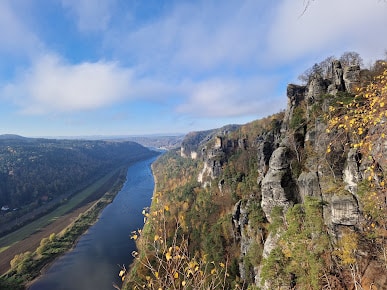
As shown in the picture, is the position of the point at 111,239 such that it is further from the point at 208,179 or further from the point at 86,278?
the point at 208,179

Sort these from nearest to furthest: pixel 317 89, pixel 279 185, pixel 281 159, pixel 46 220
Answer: pixel 279 185 < pixel 281 159 < pixel 317 89 < pixel 46 220

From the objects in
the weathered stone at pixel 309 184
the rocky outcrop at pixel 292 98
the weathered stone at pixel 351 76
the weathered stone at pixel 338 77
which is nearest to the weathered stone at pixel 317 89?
the weathered stone at pixel 338 77

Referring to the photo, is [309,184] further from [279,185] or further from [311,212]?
[311,212]

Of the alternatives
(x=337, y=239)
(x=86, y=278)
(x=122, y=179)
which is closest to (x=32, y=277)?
(x=86, y=278)

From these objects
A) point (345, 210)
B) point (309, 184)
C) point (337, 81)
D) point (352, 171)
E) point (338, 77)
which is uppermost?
point (338, 77)

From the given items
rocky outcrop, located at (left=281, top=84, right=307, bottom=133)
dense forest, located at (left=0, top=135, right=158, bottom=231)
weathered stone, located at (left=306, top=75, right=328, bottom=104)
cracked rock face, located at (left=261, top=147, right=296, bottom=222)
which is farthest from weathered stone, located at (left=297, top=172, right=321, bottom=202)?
dense forest, located at (left=0, top=135, right=158, bottom=231)

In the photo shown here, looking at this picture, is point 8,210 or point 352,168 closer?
point 352,168

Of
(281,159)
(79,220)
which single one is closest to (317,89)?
(281,159)

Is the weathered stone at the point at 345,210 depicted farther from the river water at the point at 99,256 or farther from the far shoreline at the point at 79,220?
the far shoreline at the point at 79,220
